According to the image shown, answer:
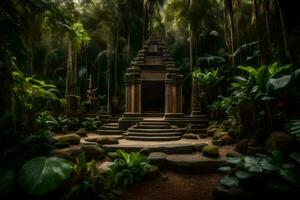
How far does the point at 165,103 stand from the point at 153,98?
3719 mm

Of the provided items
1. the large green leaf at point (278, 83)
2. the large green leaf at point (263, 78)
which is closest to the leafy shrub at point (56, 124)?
the large green leaf at point (263, 78)

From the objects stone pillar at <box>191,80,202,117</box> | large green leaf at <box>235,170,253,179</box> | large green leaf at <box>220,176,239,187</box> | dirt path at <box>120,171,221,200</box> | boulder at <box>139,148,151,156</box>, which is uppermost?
stone pillar at <box>191,80,202,117</box>

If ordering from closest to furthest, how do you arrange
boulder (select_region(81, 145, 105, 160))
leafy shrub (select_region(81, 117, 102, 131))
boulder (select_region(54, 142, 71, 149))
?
boulder (select_region(81, 145, 105, 160)) → boulder (select_region(54, 142, 71, 149)) → leafy shrub (select_region(81, 117, 102, 131))

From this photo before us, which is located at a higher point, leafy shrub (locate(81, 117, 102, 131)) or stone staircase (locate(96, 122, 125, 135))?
leafy shrub (locate(81, 117, 102, 131))

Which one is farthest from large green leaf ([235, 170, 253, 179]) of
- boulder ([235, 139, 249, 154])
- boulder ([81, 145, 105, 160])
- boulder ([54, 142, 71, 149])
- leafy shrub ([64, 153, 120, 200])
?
boulder ([54, 142, 71, 149])

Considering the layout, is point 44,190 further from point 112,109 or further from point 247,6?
point 247,6

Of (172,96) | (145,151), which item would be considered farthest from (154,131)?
(145,151)

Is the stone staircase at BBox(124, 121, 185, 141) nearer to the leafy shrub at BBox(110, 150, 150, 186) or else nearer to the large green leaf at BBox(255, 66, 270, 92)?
the leafy shrub at BBox(110, 150, 150, 186)

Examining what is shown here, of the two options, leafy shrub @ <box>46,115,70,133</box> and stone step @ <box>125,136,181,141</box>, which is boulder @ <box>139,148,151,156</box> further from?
leafy shrub @ <box>46,115,70,133</box>

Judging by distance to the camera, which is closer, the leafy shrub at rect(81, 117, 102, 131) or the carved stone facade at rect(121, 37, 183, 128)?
the carved stone facade at rect(121, 37, 183, 128)

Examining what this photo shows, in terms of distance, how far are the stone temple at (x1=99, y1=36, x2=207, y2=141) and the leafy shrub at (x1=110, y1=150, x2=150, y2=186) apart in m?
3.65

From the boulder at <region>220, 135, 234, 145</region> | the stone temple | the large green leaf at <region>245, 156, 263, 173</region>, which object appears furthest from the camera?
the stone temple

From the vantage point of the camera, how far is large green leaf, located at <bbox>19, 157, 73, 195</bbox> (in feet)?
11.0

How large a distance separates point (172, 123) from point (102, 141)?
434cm
